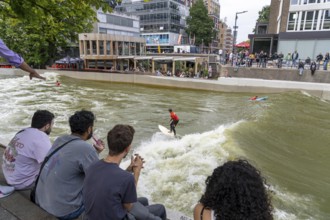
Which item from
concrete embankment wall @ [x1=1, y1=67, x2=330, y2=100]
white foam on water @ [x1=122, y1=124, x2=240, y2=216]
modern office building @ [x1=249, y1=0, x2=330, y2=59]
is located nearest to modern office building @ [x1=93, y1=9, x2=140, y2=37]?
concrete embankment wall @ [x1=1, y1=67, x2=330, y2=100]

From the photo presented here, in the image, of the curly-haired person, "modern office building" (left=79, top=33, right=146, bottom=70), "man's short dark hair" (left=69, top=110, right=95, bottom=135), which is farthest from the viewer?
"modern office building" (left=79, top=33, right=146, bottom=70)

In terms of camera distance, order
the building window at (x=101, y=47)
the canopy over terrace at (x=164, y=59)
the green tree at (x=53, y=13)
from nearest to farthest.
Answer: the green tree at (x=53, y=13)
the canopy over terrace at (x=164, y=59)
the building window at (x=101, y=47)

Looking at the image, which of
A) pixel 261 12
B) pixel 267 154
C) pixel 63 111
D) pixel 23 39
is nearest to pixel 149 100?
pixel 63 111

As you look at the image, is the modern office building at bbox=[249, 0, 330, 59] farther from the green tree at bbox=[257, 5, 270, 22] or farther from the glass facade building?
the green tree at bbox=[257, 5, 270, 22]

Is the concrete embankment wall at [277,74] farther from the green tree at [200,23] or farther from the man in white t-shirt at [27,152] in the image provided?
the green tree at [200,23]

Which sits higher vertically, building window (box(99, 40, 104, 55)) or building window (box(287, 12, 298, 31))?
building window (box(287, 12, 298, 31))

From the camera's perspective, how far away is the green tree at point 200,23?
66.0 meters

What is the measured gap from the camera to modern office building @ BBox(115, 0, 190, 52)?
71.4 meters

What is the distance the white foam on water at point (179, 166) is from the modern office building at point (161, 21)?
63239 mm

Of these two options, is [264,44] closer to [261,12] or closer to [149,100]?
[149,100]

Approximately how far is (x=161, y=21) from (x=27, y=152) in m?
73.5

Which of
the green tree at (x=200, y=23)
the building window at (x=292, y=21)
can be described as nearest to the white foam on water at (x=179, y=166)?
the building window at (x=292, y=21)

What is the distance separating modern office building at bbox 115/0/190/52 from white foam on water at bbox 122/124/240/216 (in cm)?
6324

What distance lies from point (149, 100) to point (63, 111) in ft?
25.1
